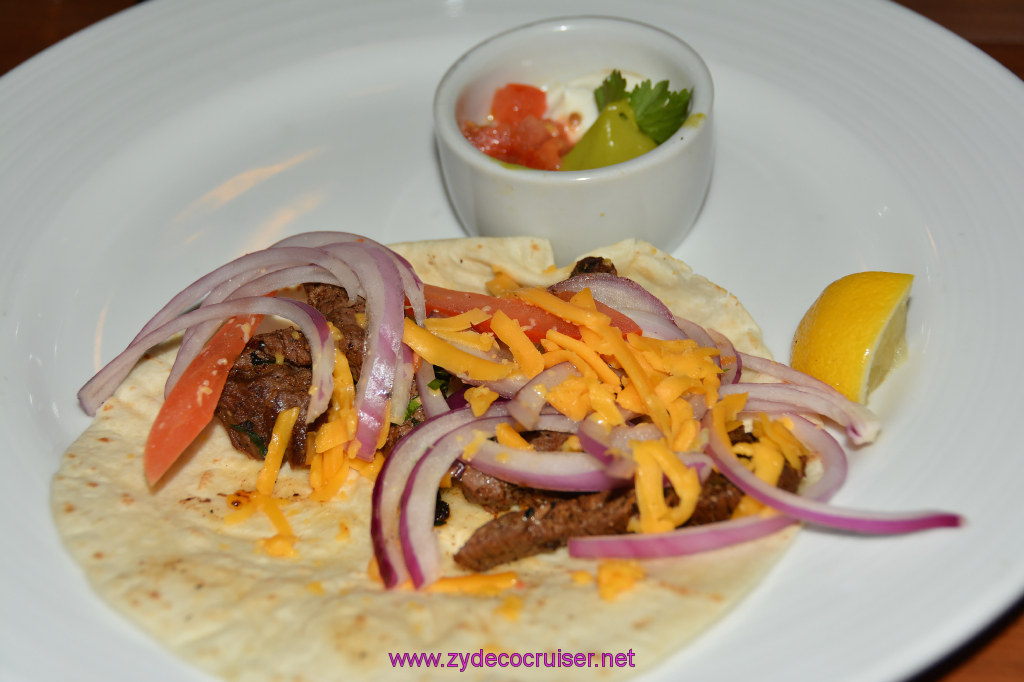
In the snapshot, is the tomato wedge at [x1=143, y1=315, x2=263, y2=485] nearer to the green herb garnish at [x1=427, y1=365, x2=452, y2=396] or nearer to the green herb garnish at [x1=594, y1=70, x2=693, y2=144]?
the green herb garnish at [x1=427, y1=365, x2=452, y2=396]

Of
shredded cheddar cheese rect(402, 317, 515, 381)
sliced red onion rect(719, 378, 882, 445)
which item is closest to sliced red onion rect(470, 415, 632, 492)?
shredded cheddar cheese rect(402, 317, 515, 381)

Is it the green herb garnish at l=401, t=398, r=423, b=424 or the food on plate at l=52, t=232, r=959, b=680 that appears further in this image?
the green herb garnish at l=401, t=398, r=423, b=424

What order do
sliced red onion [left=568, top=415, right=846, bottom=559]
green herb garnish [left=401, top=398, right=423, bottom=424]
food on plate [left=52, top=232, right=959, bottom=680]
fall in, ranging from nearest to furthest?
food on plate [left=52, top=232, right=959, bottom=680], sliced red onion [left=568, top=415, right=846, bottom=559], green herb garnish [left=401, top=398, right=423, bottom=424]

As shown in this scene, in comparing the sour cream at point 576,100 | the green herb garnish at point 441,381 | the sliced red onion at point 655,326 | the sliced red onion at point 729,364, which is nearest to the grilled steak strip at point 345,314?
the green herb garnish at point 441,381

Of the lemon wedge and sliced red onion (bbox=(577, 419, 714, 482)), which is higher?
the lemon wedge

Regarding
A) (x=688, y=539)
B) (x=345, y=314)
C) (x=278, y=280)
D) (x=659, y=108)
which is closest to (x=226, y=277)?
(x=278, y=280)

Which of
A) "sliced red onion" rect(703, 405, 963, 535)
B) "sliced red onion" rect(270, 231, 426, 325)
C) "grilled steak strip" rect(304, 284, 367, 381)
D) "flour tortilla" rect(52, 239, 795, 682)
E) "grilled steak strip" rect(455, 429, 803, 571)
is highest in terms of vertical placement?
"sliced red onion" rect(270, 231, 426, 325)

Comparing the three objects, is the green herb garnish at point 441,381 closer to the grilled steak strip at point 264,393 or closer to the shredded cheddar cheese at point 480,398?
the shredded cheddar cheese at point 480,398

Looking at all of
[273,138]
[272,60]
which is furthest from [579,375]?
[272,60]
